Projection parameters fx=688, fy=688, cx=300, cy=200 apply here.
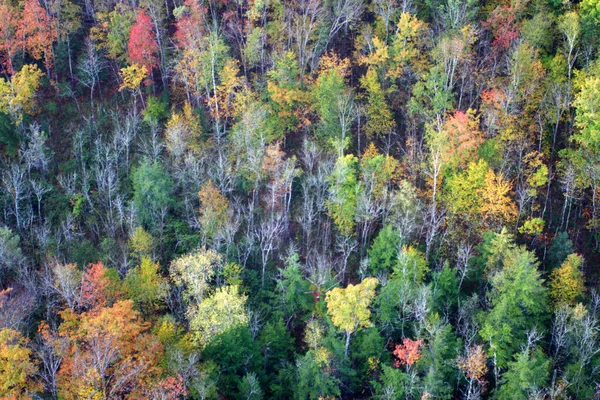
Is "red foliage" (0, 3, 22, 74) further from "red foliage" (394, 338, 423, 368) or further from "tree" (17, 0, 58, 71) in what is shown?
"red foliage" (394, 338, 423, 368)

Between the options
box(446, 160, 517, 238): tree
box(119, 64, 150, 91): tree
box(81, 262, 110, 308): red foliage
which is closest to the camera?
box(81, 262, 110, 308): red foliage

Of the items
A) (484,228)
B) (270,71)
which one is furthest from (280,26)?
(484,228)

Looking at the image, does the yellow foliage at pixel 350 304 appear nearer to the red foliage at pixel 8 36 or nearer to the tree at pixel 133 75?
the tree at pixel 133 75

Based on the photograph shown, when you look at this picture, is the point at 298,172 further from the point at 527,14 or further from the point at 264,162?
the point at 527,14

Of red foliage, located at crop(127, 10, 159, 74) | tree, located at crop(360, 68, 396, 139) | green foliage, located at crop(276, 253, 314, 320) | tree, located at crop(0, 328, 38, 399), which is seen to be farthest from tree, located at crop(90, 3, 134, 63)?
tree, located at crop(0, 328, 38, 399)

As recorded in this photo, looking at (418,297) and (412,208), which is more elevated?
(412,208)

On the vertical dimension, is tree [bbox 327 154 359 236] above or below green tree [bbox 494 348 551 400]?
above

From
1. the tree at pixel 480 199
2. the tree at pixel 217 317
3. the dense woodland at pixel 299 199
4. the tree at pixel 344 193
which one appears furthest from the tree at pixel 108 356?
the tree at pixel 480 199
